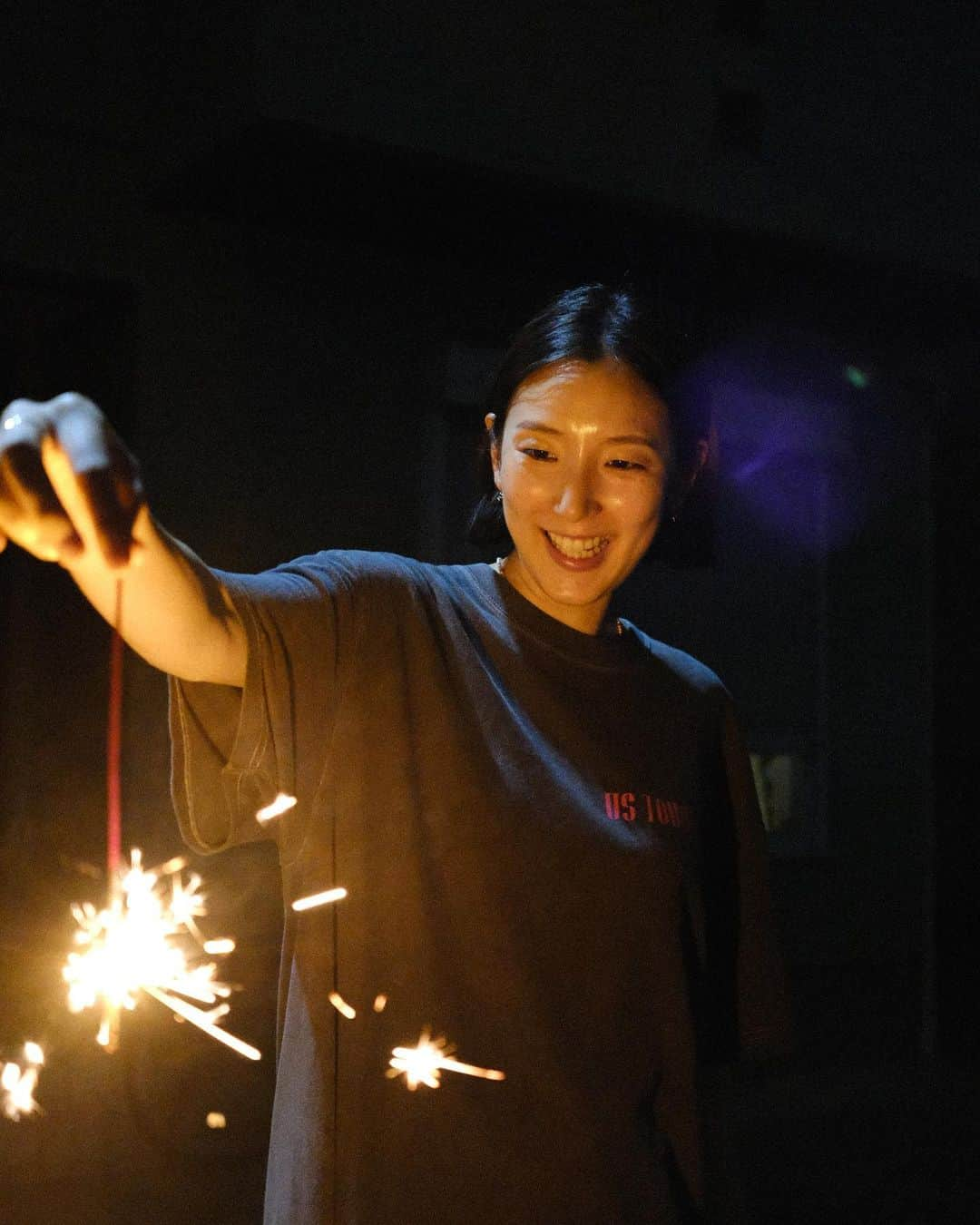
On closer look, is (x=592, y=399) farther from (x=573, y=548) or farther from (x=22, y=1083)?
(x=22, y=1083)

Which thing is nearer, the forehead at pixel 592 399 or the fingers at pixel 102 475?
the fingers at pixel 102 475

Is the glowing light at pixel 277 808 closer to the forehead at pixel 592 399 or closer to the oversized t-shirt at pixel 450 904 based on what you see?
the oversized t-shirt at pixel 450 904

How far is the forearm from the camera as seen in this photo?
49.9 inches

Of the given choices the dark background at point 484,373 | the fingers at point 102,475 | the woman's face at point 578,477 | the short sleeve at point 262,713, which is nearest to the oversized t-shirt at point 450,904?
the short sleeve at point 262,713

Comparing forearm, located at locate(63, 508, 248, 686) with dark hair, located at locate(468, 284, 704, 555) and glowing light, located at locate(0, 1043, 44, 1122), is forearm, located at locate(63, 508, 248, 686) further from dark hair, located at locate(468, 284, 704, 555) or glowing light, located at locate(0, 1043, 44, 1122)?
glowing light, located at locate(0, 1043, 44, 1122)

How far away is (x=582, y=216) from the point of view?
4.61 meters

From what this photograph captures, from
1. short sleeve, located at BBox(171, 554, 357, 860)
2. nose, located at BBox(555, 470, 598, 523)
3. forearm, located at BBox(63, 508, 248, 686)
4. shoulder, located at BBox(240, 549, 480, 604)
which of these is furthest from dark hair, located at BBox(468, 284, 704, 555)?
forearm, located at BBox(63, 508, 248, 686)

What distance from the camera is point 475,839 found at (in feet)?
5.26

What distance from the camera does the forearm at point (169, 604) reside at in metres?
1.27

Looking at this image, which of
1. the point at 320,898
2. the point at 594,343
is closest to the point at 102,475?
the point at 320,898

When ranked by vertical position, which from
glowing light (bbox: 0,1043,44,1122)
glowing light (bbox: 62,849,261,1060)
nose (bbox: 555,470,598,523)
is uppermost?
nose (bbox: 555,470,598,523)

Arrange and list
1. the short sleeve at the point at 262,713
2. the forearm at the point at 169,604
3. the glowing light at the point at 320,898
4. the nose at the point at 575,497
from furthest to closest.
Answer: the nose at the point at 575,497 → the glowing light at the point at 320,898 → the short sleeve at the point at 262,713 → the forearm at the point at 169,604

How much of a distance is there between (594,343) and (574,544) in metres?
0.29

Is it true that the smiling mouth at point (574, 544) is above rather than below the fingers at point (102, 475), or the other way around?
above
